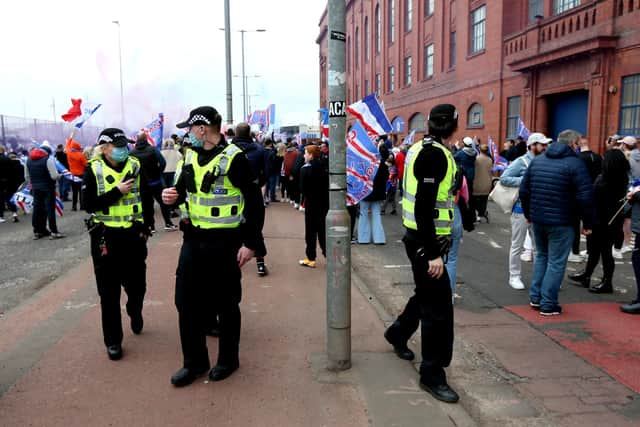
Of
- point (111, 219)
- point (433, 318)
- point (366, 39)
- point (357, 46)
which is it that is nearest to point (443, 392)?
point (433, 318)

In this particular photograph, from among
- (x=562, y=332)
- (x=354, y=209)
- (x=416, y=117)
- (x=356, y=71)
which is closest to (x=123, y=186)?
(x=562, y=332)

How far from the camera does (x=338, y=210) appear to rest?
13.5 feet

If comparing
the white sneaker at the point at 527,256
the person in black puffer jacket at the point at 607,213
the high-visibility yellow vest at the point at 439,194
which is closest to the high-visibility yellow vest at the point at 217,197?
the high-visibility yellow vest at the point at 439,194

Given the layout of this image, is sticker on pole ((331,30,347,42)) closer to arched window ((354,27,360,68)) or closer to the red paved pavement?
the red paved pavement

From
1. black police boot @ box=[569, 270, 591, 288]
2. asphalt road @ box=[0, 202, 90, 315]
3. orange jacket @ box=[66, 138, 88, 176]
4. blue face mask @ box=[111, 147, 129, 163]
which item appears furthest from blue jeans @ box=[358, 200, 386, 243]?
orange jacket @ box=[66, 138, 88, 176]

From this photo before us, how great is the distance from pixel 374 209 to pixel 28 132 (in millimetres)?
19752

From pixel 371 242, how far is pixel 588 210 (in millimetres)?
5087

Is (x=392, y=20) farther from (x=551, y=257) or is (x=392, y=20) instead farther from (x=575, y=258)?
(x=551, y=257)

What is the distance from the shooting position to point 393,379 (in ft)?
13.6

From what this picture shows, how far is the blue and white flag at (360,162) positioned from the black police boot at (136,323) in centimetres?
424

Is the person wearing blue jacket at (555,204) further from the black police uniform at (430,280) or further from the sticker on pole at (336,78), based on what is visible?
the sticker on pole at (336,78)

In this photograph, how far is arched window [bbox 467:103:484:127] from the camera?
24.1m

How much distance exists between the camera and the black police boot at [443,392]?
3773mm

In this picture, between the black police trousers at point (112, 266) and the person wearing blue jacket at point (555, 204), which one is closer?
the black police trousers at point (112, 266)
